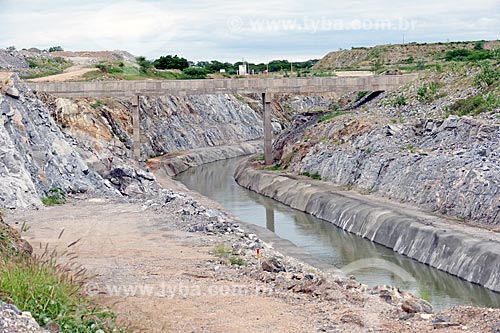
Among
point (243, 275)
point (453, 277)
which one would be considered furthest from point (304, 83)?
point (243, 275)

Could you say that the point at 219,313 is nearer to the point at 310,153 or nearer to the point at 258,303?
the point at 258,303

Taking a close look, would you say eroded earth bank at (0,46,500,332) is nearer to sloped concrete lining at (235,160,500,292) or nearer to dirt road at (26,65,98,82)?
sloped concrete lining at (235,160,500,292)

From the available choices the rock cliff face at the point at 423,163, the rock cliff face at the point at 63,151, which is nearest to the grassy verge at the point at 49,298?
the rock cliff face at the point at 63,151

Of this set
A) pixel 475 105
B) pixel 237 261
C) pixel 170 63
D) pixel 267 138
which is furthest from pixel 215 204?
pixel 170 63

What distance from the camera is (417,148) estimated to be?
54.9 meters

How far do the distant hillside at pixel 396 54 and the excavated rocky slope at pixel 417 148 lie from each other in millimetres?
65729

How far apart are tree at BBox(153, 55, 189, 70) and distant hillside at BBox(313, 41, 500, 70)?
2555 centimetres

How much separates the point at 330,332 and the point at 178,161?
66.0 metres

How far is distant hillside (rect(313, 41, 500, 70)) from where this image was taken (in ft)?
462

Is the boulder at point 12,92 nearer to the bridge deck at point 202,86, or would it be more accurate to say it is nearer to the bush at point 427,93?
the bridge deck at point 202,86

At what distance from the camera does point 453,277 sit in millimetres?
34562

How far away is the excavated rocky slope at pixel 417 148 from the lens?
43.8 meters

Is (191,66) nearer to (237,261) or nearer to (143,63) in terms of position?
(143,63)

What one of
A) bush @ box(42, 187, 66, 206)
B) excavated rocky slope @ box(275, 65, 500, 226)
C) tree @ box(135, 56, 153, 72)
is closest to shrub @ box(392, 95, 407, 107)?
excavated rocky slope @ box(275, 65, 500, 226)
